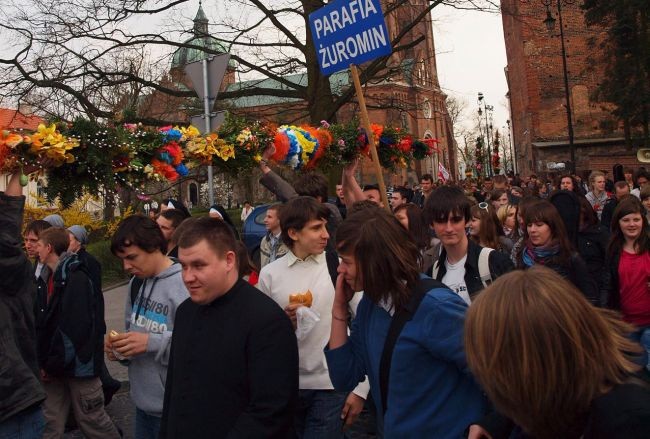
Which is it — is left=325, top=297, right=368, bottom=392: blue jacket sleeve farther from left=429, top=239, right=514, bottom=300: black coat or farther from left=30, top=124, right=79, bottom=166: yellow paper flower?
left=30, top=124, right=79, bottom=166: yellow paper flower

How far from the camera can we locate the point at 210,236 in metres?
2.93

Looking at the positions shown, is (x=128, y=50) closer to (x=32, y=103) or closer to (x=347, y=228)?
(x=32, y=103)

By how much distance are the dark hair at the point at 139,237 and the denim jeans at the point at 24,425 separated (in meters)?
0.97

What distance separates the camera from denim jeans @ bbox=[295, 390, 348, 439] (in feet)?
12.1

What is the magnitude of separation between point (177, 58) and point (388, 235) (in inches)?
533

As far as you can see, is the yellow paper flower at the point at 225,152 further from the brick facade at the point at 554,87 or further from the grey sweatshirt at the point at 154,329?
the brick facade at the point at 554,87

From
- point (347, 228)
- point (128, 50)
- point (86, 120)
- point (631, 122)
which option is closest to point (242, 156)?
point (86, 120)

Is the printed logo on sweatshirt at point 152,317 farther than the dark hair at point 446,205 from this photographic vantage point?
No

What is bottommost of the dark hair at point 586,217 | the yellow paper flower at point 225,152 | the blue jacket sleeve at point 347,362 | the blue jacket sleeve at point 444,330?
the blue jacket sleeve at point 347,362

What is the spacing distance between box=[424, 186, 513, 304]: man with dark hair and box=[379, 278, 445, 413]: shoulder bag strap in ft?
4.01

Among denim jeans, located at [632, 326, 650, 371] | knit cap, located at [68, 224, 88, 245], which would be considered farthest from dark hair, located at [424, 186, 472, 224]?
knit cap, located at [68, 224, 88, 245]

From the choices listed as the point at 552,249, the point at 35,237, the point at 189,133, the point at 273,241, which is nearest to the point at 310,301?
the point at 273,241

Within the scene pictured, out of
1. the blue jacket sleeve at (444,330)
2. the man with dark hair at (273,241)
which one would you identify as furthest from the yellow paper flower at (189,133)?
the blue jacket sleeve at (444,330)

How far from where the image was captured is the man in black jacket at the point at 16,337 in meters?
3.19
